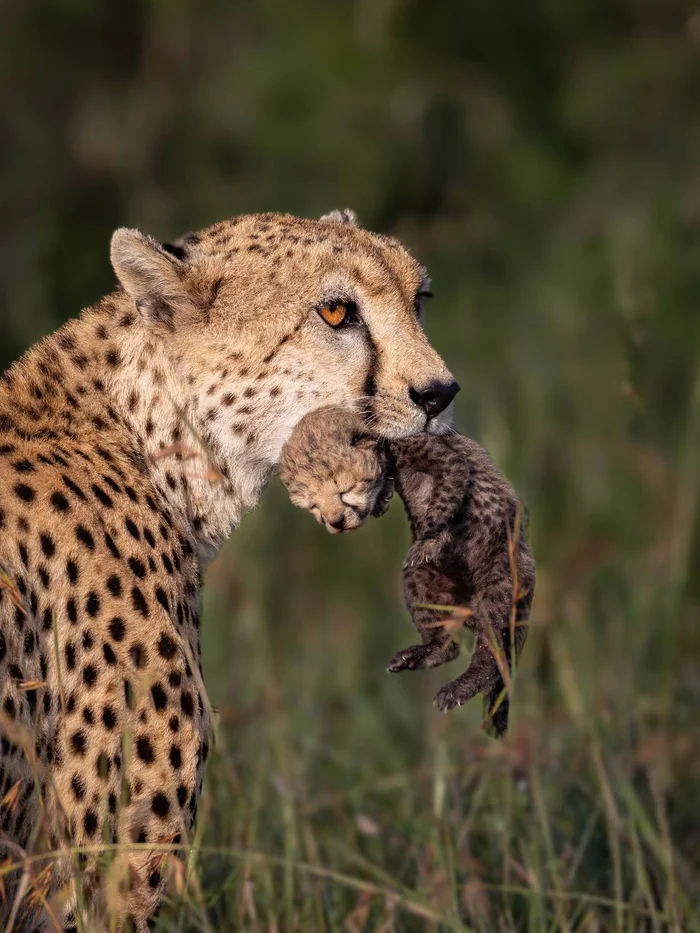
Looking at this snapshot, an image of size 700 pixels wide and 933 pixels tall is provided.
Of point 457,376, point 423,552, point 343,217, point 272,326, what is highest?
point 457,376

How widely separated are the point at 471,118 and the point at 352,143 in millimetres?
790

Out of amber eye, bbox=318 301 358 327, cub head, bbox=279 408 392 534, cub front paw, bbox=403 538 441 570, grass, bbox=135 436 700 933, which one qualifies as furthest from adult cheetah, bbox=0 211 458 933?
cub front paw, bbox=403 538 441 570

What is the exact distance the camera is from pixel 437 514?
10.1 feet

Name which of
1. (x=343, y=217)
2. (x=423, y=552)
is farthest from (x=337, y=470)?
(x=343, y=217)

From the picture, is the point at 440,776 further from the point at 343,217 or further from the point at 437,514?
the point at 343,217

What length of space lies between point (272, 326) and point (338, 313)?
163mm

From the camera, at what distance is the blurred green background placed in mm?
4055

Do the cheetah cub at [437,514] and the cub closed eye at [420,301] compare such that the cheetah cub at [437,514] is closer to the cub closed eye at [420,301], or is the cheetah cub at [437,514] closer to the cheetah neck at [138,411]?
the cheetah neck at [138,411]

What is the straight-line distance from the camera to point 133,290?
3.61m

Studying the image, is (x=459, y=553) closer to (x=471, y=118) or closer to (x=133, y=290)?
(x=133, y=290)

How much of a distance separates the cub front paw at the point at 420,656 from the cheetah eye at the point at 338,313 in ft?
2.76

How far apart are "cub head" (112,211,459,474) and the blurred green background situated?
81 cm

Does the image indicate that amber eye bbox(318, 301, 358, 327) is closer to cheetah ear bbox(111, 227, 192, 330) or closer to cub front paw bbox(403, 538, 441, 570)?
cheetah ear bbox(111, 227, 192, 330)

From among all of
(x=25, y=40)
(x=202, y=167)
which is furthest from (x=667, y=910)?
(x=25, y=40)
